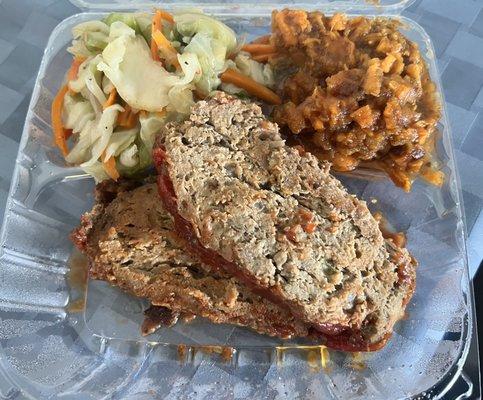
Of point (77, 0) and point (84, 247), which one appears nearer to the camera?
point (84, 247)

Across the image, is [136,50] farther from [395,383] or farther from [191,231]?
[395,383]

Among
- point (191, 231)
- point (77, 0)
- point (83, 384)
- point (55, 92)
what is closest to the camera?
point (191, 231)

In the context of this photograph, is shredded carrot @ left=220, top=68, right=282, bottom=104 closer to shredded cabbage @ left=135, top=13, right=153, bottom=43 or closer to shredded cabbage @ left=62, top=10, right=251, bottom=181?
shredded cabbage @ left=62, top=10, right=251, bottom=181

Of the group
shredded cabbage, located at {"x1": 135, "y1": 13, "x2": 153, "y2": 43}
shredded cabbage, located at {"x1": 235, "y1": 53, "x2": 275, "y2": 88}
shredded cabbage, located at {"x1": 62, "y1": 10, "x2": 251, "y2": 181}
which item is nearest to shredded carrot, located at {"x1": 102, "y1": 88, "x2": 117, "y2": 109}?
shredded cabbage, located at {"x1": 62, "y1": 10, "x2": 251, "y2": 181}

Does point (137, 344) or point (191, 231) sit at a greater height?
point (191, 231)

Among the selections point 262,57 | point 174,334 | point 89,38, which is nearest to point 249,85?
point 262,57

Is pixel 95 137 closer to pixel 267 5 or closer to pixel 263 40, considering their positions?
pixel 263 40

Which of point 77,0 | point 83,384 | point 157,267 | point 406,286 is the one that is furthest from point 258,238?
point 77,0

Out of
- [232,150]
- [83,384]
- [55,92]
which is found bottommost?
[83,384]
